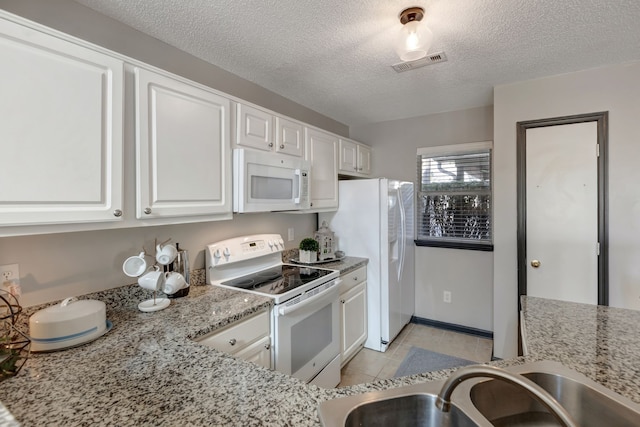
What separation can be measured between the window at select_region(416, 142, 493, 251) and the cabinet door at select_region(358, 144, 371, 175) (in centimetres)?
58

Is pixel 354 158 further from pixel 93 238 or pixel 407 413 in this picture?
pixel 407 413

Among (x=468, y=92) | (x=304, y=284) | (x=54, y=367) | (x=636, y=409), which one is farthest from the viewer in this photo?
(x=468, y=92)

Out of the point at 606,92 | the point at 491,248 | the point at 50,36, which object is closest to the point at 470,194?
the point at 491,248

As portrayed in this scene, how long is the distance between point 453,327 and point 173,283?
2927mm

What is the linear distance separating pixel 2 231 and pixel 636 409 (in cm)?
196

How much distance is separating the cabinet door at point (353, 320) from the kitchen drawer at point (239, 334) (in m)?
0.95

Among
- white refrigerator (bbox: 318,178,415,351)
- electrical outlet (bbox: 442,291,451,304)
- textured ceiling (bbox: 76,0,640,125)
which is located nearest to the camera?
textured ceiling (bbox: 76,0,640,125)

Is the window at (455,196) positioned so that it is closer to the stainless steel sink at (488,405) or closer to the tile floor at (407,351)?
the tile floor at (407,351)

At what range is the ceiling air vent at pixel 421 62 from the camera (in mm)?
1984

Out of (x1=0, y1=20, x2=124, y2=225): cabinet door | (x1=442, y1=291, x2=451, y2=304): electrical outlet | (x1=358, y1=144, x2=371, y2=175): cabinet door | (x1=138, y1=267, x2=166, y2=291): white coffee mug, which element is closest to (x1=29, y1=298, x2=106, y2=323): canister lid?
(x1=138, y1=267, x2=166, y2=291): white coffee mug

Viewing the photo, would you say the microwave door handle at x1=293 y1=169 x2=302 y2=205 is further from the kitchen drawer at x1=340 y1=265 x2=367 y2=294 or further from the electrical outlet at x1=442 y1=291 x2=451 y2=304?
the electrical outlet at x1=442 y1=291 x2=451 y2=304

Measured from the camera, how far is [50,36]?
1.13 metres

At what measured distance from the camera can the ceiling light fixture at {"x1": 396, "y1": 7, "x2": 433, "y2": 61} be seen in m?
1.53

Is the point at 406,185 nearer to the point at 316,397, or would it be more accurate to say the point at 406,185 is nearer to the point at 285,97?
the point at 285,97
